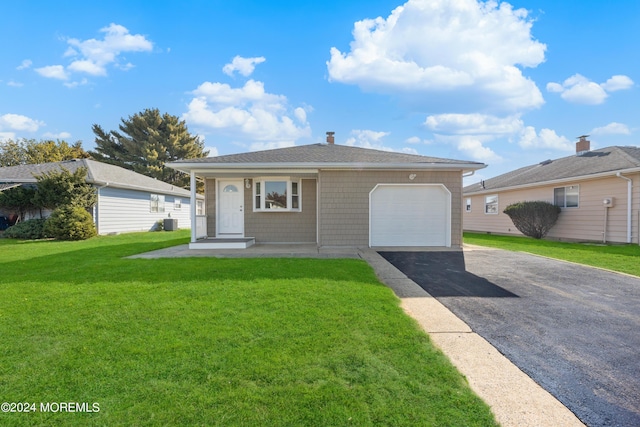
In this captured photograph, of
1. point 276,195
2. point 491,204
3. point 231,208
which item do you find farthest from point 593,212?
point 231,208

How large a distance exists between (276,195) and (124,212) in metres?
10.3

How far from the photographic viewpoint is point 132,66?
15602mm

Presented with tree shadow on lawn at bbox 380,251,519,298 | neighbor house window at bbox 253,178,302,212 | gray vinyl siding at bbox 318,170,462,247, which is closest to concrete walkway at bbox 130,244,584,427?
tree shadow on lawn at bbox 380,251,519,298

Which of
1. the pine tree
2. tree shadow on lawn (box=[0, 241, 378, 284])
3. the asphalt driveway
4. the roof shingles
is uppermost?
the pine tree

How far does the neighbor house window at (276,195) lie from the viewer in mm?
11375

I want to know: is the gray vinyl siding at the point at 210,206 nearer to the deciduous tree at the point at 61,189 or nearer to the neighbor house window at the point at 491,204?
the deciduous tree at the point at 61,189

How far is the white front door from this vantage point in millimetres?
11695

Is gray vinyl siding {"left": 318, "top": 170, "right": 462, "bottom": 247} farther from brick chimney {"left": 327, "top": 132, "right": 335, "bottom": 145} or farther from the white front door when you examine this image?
brick chimney {"left": 327, "top": 132, "right": 335, "bottom": 145}

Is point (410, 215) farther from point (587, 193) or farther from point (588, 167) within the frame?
point (588, 167)

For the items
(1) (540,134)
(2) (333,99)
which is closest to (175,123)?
(2) (333,99)

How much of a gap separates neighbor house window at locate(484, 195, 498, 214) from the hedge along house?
9577mm

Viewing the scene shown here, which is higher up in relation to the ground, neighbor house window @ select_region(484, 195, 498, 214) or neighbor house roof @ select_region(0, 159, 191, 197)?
neighbor house roof @ select_region(0, 159, 191, 197)

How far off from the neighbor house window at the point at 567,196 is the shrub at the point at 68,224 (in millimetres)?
21058

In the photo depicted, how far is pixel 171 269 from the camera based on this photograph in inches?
250
